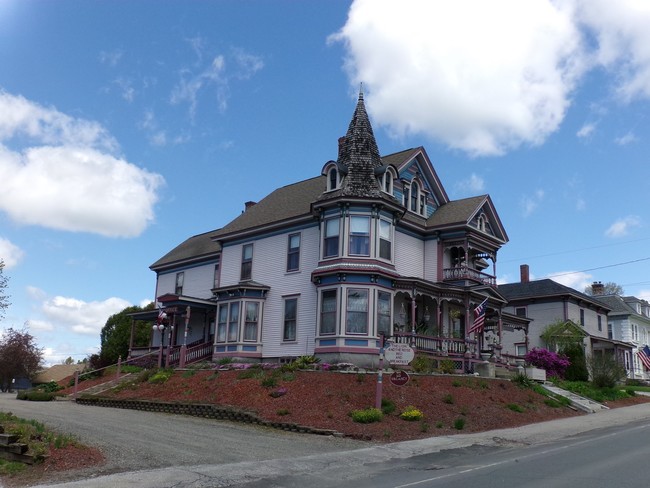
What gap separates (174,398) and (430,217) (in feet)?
52.9

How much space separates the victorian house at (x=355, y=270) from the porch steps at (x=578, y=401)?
405cm

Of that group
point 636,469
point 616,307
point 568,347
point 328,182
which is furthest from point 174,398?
point 616,307

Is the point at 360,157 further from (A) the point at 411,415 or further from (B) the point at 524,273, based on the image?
(B) the point at 524,273

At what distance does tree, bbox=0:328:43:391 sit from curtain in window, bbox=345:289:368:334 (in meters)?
31.3

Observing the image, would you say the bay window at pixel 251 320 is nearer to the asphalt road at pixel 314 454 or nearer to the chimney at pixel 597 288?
the asphalt road at pixel 314 454

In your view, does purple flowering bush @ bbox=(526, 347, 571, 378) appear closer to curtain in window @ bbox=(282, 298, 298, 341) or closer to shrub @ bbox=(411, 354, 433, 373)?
shrub @ bbox=(411, 354, 433, 373)

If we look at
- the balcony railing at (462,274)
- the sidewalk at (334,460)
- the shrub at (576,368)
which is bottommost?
the sidewalk at (334,460)

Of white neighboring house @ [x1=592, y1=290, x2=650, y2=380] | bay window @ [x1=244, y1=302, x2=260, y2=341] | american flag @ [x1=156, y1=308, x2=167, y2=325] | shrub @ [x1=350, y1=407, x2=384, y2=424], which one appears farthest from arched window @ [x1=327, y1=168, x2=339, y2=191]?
white neighboring house @ [x1=592, y1=290, x2=650, y2=380]

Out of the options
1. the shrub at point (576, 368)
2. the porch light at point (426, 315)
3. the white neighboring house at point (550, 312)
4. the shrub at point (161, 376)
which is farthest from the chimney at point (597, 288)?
the shrub at point (161, 376)

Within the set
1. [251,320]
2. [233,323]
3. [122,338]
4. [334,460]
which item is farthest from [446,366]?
[122,338]

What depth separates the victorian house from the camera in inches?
1080

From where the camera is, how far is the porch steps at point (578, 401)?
1067 inches

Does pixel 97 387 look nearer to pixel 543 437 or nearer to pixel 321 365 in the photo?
pixel 321 365

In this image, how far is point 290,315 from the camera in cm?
3020
